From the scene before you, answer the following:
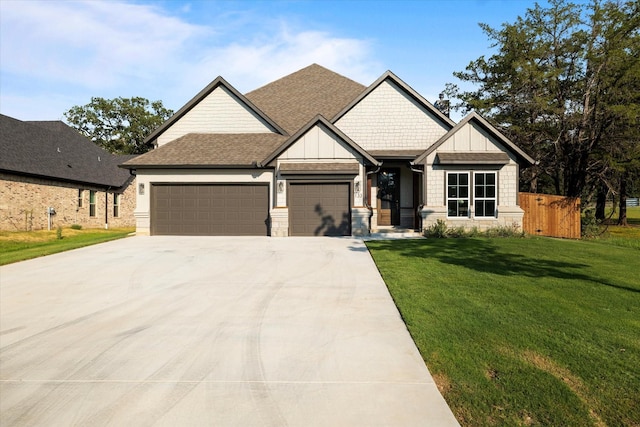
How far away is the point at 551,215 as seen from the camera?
602 inches

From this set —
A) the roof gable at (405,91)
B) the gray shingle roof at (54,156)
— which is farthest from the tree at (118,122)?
the roof gable at (405,91)

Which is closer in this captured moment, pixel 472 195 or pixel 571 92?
pixel 472 195

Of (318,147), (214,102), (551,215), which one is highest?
(214,102)

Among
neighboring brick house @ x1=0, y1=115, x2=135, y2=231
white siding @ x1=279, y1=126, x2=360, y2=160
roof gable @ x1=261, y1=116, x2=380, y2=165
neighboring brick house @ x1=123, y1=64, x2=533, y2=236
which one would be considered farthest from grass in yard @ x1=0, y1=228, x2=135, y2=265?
white siding @ x1=279, y1=126, x2=360, y2=160

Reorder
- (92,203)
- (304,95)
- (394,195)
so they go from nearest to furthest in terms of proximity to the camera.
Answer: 1. (394,195)
2. (304,95)
3. (92,203)

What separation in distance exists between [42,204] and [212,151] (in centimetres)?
1260

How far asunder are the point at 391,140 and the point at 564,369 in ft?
50.6

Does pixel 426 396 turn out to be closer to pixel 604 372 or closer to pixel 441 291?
pixel 604 372

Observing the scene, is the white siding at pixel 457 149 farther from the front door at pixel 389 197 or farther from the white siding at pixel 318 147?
the white siding at pixel 318 147

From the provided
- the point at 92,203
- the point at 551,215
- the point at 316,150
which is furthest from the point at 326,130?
the point at 92,203

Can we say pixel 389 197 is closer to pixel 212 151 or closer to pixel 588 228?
pixel 588 228

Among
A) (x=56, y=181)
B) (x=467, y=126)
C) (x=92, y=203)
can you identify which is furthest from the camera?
(x=92, y=203)

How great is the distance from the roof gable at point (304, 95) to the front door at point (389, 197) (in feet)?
16.4

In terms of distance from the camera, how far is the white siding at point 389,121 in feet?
58.5
